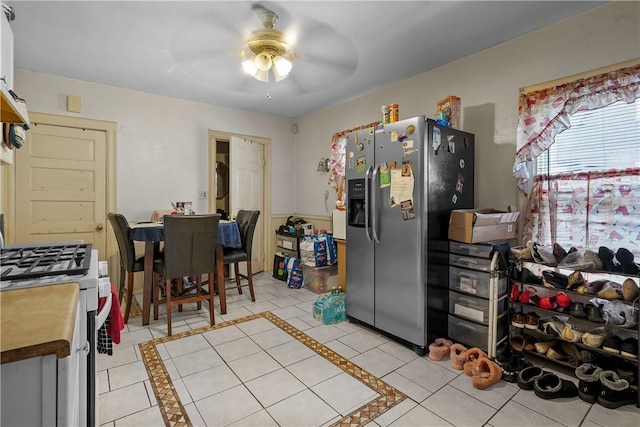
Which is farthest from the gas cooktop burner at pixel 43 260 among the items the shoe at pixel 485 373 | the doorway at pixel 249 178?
the doorway at pixel 249 178

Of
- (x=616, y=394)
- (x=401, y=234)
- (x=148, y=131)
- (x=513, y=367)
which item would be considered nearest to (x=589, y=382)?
(x=616, y=394)

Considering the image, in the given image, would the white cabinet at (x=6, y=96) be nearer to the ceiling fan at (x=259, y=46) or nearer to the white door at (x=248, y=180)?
the ceiling fan at (x=259, y=46)

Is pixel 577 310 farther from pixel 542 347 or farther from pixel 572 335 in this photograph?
pixel 542 347

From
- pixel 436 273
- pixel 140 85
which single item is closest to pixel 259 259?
pixel 140 85

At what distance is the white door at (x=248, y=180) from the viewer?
4.50 meters

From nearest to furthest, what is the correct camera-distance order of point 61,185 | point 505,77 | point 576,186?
1. point 576,186
2. point 505,77
3. point 61,185

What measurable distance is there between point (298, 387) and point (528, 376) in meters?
1.44

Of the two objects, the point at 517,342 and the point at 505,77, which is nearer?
the point at 517,342

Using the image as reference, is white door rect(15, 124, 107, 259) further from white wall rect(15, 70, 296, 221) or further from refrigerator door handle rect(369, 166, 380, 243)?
refrigerator door handle rect(369, 166, 380, 243)

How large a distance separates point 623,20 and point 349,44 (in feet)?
6.02

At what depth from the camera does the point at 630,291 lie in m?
1.84

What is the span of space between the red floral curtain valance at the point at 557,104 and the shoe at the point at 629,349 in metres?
1.18

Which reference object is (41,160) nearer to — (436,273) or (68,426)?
(68,426)

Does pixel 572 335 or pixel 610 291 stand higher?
pixel 610 291
